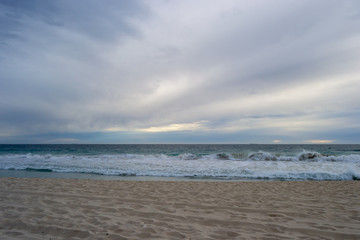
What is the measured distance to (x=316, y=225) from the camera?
413cm

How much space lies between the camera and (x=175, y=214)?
4.72 m

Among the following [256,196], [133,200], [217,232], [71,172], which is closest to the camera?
[217,232]

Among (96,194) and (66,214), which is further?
(96,194)

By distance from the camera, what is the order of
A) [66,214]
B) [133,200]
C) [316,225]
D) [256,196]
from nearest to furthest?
[316,225], [66,214], [133,200], [256,196]

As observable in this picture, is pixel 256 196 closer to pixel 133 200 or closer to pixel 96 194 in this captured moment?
pixel 133 200

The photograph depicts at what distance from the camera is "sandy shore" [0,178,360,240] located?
3.68 m

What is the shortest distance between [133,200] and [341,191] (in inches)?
303

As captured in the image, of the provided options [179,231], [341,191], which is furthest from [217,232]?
[341,191]

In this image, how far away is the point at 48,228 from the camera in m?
3.80

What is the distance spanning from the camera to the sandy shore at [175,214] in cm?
368

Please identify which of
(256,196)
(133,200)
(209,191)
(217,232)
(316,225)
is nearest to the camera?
(217,232)

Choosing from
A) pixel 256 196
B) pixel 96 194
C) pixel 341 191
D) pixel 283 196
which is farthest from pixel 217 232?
pixel 341 191

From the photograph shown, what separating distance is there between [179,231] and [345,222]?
3696 millimetres

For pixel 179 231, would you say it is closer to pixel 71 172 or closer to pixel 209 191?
pixel 209 191
